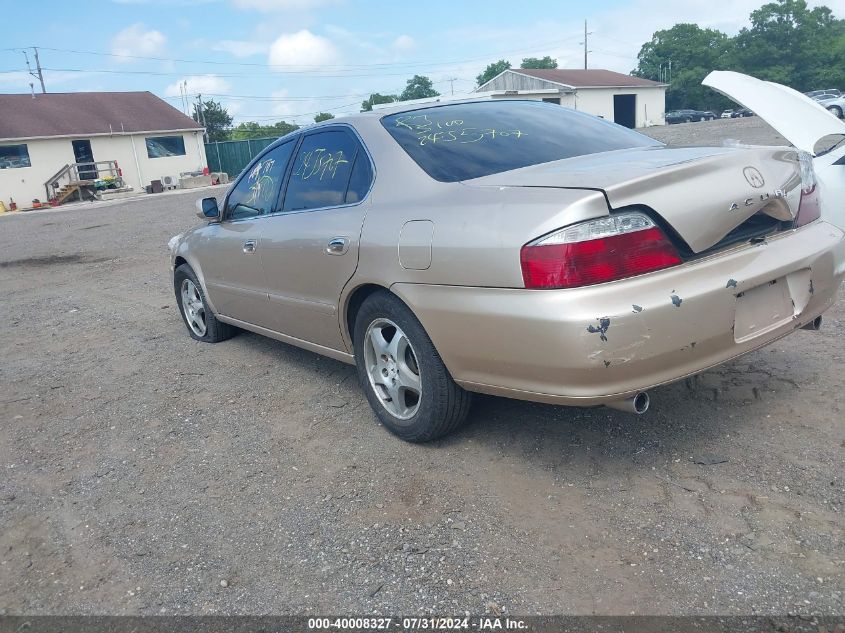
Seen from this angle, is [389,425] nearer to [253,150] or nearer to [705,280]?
[705,280]

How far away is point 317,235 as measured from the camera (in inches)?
153

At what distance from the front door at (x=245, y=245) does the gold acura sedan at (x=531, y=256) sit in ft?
0.85

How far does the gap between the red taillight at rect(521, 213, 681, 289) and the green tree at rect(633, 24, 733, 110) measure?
80401 mm

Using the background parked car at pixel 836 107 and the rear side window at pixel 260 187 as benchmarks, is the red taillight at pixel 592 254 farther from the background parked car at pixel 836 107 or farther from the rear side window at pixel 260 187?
the background parked car at pixel 836 107

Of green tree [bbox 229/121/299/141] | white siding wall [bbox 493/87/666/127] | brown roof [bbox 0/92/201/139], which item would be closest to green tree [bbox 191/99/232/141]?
green tree [bbox 229/121/299/141]

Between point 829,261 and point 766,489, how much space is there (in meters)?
1.13

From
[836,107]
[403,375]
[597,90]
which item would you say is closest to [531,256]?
[403,375]

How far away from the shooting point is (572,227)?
2668mm

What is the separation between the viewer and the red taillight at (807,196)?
3.31 meters

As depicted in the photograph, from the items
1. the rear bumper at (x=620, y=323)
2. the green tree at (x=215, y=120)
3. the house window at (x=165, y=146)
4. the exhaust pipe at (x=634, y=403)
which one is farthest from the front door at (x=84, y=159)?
the exhaust pipe at (x=634, y=403)

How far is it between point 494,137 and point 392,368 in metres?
1.27

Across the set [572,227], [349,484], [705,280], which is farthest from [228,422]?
[705,280]

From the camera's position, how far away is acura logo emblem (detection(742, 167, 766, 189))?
2.99 meters

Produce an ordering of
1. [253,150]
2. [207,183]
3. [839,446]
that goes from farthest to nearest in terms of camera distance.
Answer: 1. [253,150]
2. [207,183]
3. [839,446]
